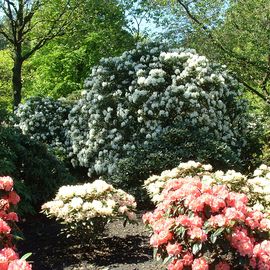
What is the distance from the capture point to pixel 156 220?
191 inches

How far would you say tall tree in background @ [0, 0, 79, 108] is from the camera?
19.4m

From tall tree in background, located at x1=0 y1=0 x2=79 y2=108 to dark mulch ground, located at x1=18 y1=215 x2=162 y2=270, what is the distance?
12903mm

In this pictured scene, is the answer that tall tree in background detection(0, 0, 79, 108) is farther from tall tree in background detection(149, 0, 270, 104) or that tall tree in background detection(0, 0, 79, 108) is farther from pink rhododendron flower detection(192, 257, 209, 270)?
pink rhododendron flower detection(192, 257, 209, 270)

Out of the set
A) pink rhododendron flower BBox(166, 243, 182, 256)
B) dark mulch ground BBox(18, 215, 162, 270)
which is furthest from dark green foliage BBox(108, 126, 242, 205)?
pink rhododendron flower BBox(166, 243, 182, 256)

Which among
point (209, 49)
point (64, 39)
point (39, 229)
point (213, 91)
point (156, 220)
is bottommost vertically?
point (39, 229)

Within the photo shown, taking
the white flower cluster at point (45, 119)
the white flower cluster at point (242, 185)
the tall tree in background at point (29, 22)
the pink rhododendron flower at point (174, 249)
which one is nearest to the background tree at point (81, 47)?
the tall tree in background at point (29, 22)

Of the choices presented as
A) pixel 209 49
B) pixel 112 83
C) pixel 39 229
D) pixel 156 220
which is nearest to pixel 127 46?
pixel 209 49

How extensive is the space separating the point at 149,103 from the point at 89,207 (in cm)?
531

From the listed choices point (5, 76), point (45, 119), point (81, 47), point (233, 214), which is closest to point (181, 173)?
point (233, 214)

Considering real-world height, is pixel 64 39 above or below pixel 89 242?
above

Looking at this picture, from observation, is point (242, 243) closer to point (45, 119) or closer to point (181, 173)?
point (181, 173)

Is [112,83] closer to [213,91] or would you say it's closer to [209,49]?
[213,91]

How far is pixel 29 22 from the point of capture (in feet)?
65.7

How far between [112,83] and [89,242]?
19.3ft
